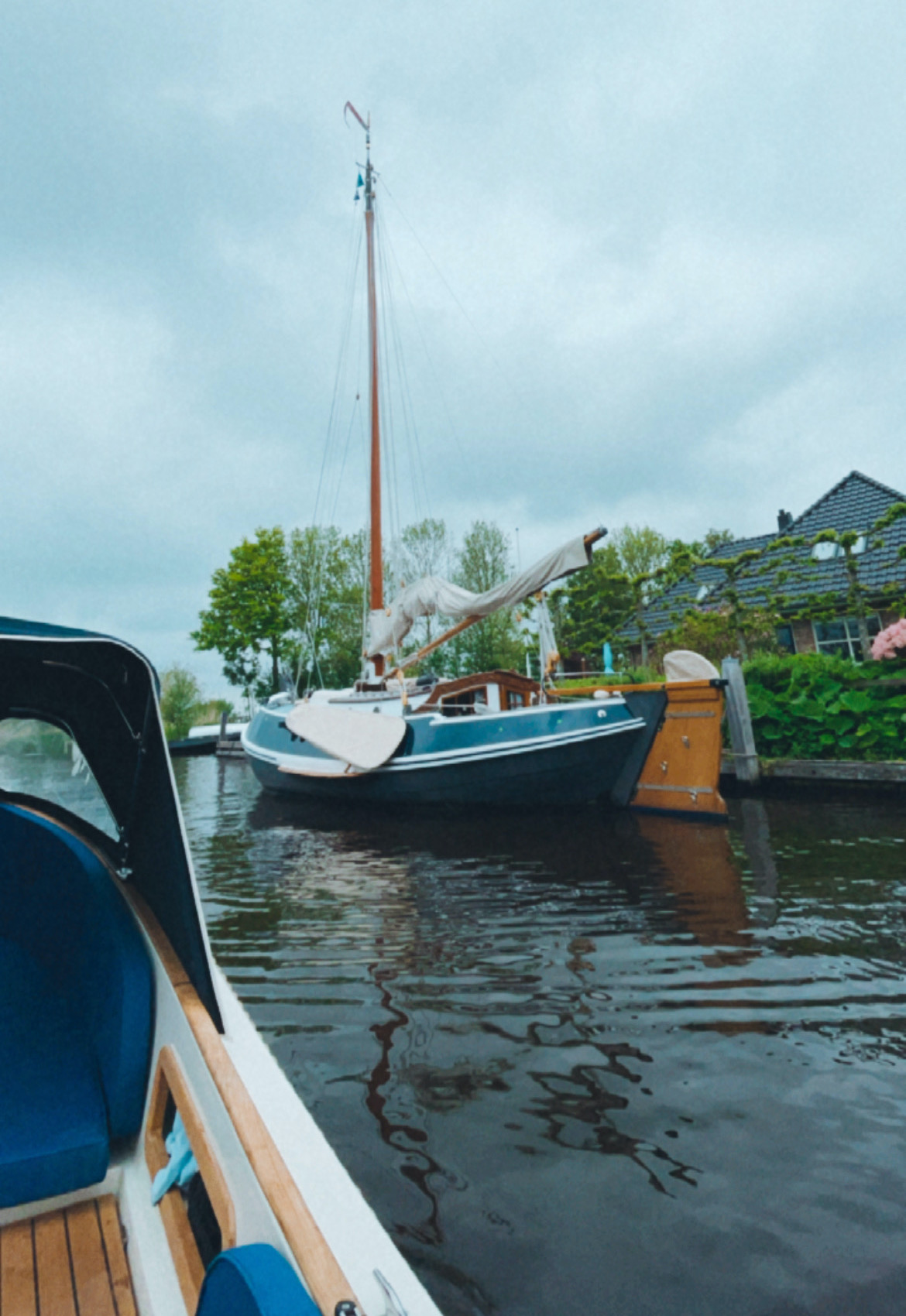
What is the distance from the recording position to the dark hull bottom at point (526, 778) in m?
9.16

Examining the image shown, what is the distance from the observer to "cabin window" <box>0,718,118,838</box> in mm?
2992

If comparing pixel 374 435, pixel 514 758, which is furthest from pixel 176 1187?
pixel 374 435

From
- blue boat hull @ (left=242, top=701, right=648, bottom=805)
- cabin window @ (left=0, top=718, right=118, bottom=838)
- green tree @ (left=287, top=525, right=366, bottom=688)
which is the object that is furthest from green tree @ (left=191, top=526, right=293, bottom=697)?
cabin window @ (left=0, top=718, right=118, bottom=838)

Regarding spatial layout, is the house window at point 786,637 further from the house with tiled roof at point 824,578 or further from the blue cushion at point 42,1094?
the blue cushion at point 42,1094

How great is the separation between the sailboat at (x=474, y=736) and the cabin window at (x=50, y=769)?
673cm

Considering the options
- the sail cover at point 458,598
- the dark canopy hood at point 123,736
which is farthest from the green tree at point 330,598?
the dark canopy hood at point 123,736

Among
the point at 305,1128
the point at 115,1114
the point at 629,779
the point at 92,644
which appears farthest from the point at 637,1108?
the point at 629,779

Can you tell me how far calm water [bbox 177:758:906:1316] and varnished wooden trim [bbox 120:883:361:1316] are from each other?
0.88 metres

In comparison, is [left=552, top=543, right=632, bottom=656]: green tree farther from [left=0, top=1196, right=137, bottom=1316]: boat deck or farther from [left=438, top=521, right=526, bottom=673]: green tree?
[left=0, top=1196, right=137, bottom=1316]: boat deck

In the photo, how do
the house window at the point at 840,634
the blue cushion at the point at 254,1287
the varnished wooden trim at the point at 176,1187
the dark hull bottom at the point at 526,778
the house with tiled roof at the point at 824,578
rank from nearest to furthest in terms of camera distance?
the blue cushion at the point at 254,1287, the varnished wooden trim at the point at 176,1187, the dark hull bottom at the point at 526,778, the house with tiled roof at the point at 824,578, the house window at the point at 840,634

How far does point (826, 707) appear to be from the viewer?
10258 millimetres

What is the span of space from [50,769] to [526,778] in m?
7.05

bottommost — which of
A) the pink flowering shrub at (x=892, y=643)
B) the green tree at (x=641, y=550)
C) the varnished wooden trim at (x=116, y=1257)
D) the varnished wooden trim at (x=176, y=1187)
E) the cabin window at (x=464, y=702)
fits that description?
the varnished wooden trim at (x=116, y=1257)

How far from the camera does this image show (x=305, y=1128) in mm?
1480
